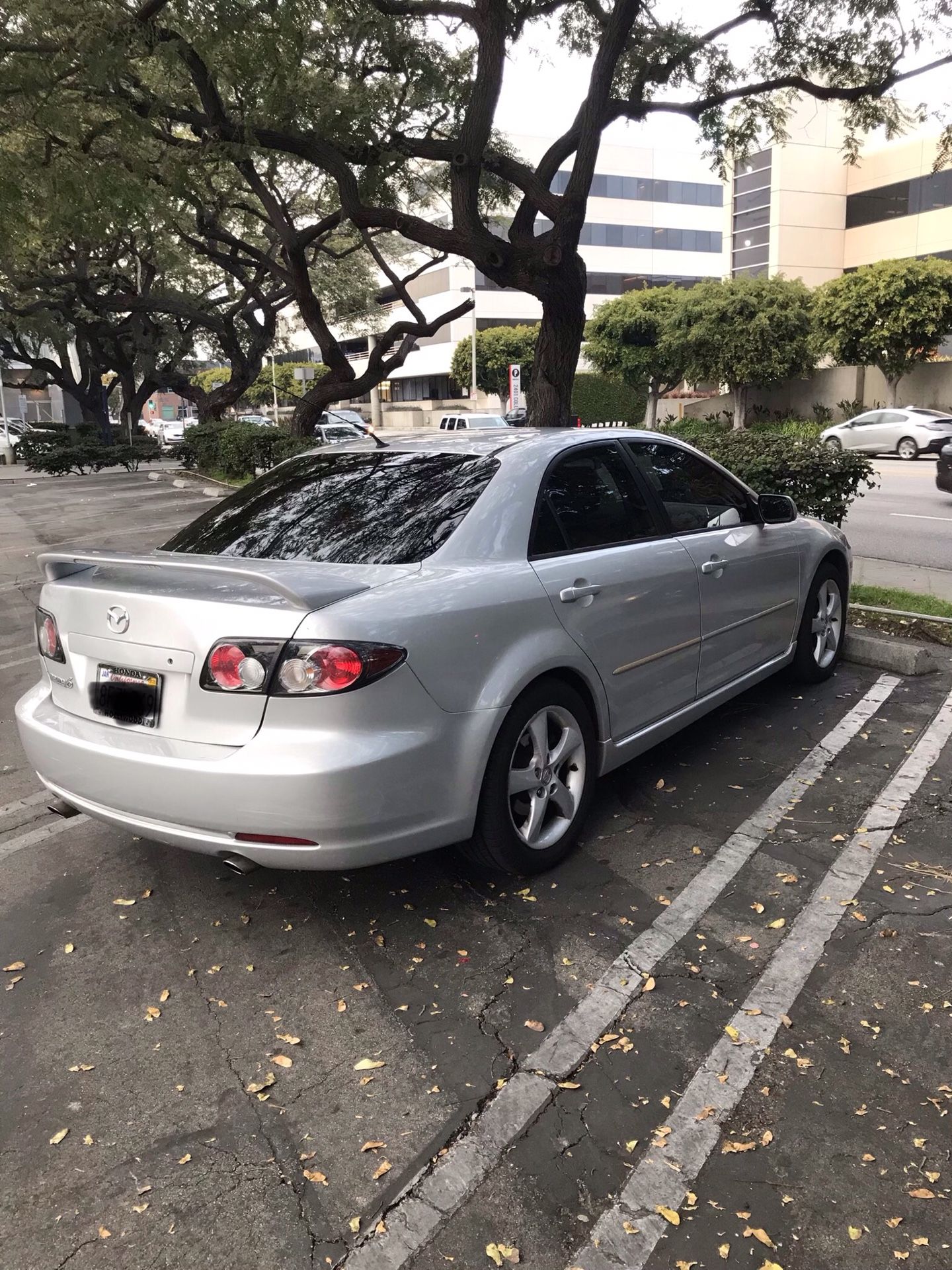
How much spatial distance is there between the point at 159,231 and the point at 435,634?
17.6 m

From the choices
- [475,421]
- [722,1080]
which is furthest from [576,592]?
[475,421]

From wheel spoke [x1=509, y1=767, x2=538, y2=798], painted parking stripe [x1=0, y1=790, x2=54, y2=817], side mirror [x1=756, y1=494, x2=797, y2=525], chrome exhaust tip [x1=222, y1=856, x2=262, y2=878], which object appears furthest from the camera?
side mirror [x1=756, y1=494, x2=797, y2=525]

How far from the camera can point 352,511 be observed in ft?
12.0

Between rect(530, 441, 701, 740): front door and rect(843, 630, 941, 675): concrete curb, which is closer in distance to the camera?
rect(530, 441, 701, 740): front door

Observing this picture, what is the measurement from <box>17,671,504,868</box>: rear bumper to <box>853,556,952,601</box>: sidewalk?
20.5 feet

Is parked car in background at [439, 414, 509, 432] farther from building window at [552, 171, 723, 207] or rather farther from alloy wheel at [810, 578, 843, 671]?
building window at [552, 171, 723, 207]

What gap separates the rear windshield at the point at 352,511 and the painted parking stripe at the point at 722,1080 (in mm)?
1765

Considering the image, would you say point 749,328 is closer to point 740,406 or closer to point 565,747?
point 740,406

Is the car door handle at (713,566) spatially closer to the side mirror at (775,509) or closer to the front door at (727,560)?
the front door at (727,560)

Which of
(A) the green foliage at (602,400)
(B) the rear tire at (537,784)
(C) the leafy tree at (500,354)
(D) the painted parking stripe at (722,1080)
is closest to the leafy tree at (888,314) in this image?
(A) the green foliage at (602,400)

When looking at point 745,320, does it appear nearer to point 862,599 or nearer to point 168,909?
point 862,599

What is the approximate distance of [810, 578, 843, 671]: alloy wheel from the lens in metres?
5.68

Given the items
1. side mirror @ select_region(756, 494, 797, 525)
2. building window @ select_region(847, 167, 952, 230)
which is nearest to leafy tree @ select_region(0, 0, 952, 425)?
side mirror @ select_region(756, 494, 797, 525)

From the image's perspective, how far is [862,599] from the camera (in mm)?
7559
